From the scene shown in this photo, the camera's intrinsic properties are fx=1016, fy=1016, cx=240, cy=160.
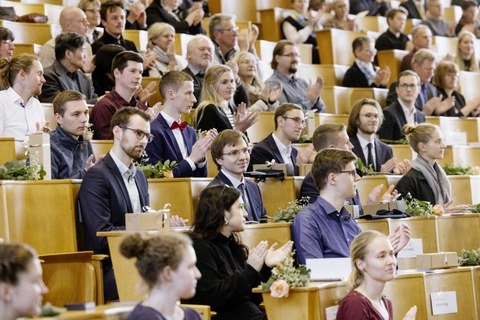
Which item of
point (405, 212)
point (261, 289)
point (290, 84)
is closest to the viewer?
point (261, 289)

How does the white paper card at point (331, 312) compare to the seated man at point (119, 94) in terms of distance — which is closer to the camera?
the white paper card at point (331, 312)

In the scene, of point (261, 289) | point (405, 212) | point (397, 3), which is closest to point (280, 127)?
point (405, 212)

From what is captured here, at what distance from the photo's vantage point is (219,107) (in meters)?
6.38

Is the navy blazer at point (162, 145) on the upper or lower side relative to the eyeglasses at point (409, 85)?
lower

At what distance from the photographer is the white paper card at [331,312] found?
389 centimetres

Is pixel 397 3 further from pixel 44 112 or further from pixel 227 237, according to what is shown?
pixel 227 237

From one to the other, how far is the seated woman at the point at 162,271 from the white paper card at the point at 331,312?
94 cm

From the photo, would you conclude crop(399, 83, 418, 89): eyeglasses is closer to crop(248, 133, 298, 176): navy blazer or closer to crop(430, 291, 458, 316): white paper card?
crop(248, 133, 298, 176): navy blazer

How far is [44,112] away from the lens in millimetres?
5867

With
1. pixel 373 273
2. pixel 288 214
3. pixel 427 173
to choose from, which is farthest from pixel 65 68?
pixel 373 273

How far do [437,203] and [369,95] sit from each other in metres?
2.49

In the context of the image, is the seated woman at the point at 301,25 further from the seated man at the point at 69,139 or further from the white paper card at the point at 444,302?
the white paper card at the point at 444,302

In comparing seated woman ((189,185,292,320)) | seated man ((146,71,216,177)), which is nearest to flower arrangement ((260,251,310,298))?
seated woman ((189,185,292,320))

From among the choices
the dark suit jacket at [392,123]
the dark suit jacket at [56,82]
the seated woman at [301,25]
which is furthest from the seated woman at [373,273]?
the seated woman at [301,25]
